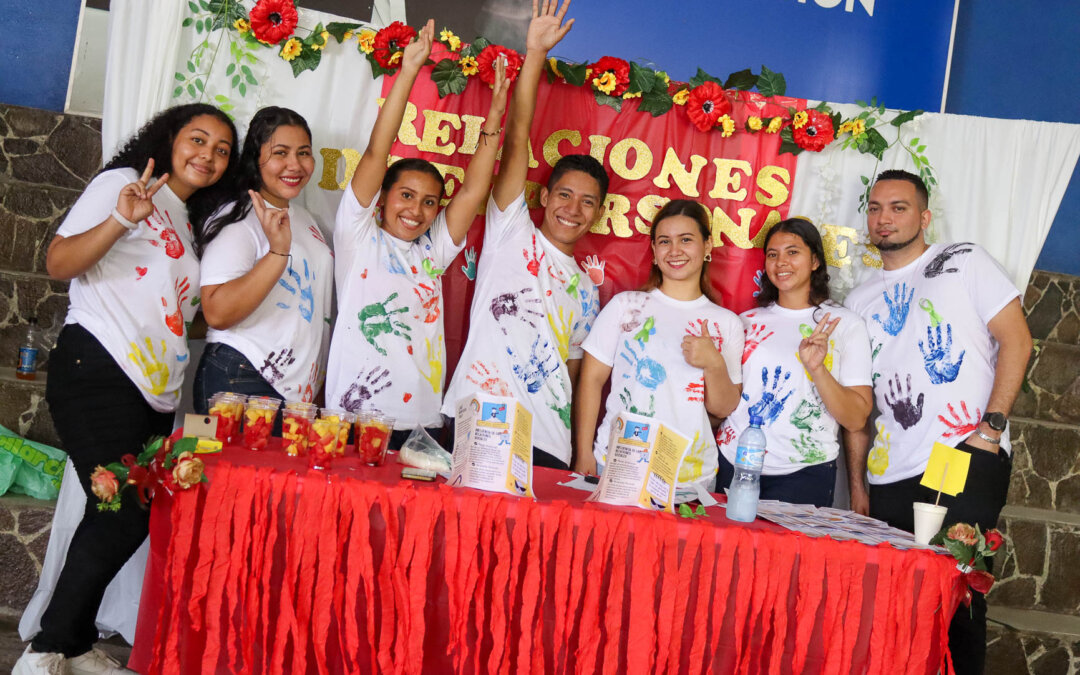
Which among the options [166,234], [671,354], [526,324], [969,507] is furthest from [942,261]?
[166,234]

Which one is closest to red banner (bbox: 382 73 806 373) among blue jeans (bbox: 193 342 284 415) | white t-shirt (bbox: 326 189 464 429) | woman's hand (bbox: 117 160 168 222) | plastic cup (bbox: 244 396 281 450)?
white t-shirt (bbox: 326 189 464 429)

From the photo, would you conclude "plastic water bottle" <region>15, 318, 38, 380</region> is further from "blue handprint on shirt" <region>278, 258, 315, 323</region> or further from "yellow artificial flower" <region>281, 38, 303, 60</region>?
"yellow artificial flower" <region>281, 38, 303, 60</region>

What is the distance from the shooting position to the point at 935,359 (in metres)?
2.70

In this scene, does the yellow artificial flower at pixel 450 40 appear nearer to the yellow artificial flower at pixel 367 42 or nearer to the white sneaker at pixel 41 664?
the yellow artificial flower at pixel 367 42

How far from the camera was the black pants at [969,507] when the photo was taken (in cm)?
248

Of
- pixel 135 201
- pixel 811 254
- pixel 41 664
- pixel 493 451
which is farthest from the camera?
pixel 811 254

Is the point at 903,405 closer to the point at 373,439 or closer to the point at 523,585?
the point at 523,585

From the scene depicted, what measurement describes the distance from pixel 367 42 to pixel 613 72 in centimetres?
89

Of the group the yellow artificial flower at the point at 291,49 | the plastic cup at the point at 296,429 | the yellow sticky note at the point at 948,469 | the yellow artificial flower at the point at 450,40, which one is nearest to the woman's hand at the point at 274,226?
the plastic cup at the point at 296,429

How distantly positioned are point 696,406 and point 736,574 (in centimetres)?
86

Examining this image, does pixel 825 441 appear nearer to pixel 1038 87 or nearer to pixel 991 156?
pixel 991 156

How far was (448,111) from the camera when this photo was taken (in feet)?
10.3

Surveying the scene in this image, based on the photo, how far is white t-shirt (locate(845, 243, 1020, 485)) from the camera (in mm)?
2643

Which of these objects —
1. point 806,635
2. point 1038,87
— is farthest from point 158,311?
point 1038,87
